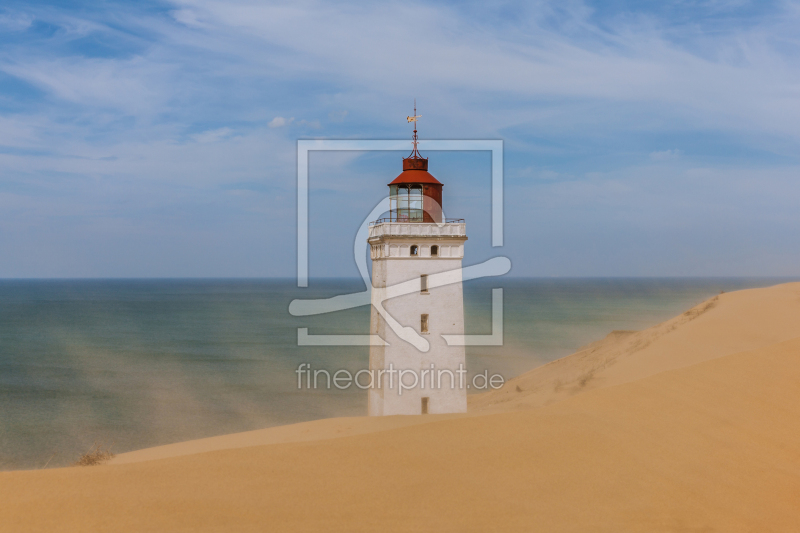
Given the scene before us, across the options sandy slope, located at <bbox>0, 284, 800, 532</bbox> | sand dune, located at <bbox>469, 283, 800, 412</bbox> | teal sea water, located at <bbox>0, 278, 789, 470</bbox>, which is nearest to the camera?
sandy slope, located at <bbox>0, 284, 800, 532</bbox>

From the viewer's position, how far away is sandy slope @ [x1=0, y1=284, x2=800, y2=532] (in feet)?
20.0

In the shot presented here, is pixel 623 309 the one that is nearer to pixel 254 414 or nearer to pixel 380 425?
pixel 254 414

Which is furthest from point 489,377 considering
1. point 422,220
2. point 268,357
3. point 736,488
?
point 736,488

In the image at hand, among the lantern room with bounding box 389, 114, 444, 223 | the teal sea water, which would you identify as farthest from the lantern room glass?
the teal sea water

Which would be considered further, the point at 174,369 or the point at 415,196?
the point at 174,369

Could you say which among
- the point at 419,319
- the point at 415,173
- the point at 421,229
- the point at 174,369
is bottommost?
the point at 174,369

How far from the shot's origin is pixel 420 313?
1902 centimetres

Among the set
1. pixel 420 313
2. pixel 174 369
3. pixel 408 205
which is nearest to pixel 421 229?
pixel 408 205

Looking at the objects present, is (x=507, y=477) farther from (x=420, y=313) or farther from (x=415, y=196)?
(x=415, y=196)

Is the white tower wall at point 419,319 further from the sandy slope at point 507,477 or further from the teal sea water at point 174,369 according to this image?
the teal sea water at point 174,369

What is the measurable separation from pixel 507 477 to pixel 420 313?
11.9 meters

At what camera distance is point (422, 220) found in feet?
63.7

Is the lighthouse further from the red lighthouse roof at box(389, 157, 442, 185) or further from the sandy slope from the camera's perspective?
the sandy slope

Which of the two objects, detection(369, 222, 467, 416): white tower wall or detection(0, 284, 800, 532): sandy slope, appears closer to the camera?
detection(0, 284, 800, 532): sandy slope
